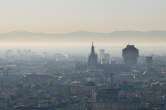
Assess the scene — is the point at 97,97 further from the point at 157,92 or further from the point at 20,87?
the point at 20,87

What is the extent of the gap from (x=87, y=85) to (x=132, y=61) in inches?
2556

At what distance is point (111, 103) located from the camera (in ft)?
218

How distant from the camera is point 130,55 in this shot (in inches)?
5999

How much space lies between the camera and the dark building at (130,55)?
15050 centimetres

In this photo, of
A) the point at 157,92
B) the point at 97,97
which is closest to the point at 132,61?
the point at 157,92

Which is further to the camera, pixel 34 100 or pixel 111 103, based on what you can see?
pixel 34 100

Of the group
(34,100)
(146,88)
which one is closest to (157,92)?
(146,88)

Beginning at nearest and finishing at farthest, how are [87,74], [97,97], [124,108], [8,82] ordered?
1. [124,108]
2. [97,97]
3. [8,82]
4. [87,74]

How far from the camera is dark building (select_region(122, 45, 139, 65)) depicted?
150m

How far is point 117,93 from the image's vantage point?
243 ft

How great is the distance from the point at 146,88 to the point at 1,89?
29473 millimetres

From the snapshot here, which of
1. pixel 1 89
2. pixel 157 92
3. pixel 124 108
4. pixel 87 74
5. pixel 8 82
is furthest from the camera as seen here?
pixel 87 74

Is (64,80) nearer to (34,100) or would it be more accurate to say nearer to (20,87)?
(20,87)

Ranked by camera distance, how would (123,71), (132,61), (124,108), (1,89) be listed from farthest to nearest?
1. (132,61)
2. (123,71)
3. (1,89)
4. (124,108)
